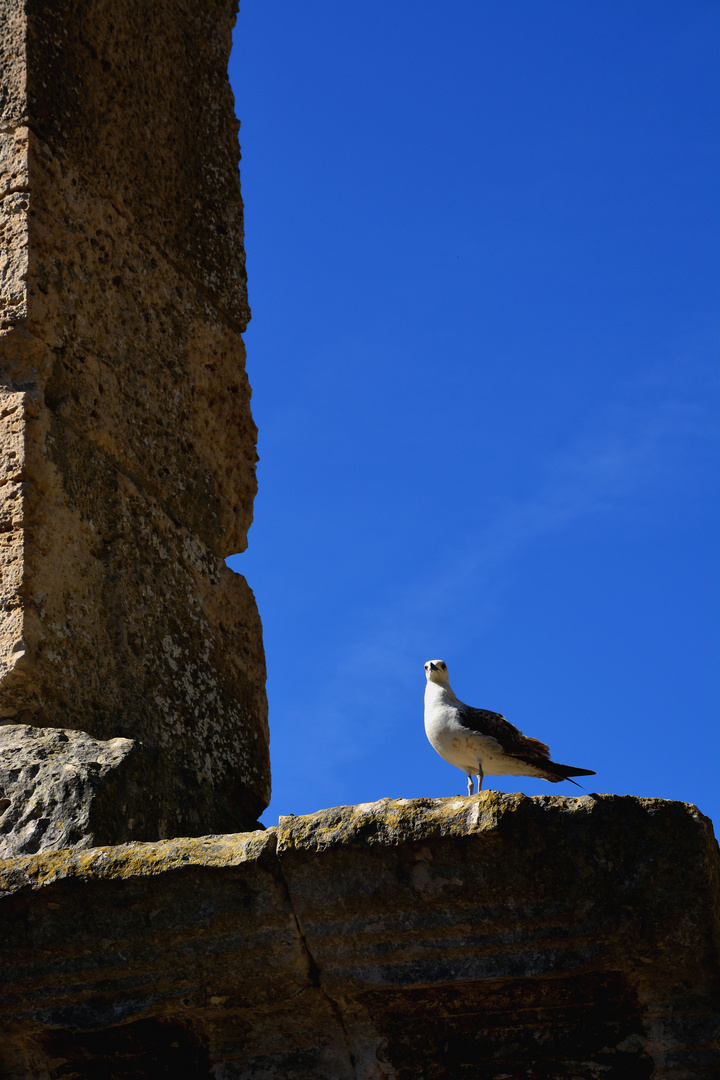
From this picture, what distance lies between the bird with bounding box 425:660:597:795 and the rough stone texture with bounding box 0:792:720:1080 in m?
1.30

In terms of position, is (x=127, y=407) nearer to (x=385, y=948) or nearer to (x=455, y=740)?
(x=455, y=740)

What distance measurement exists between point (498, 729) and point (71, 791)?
1.36 metres

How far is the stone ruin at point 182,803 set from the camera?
94.1 inches

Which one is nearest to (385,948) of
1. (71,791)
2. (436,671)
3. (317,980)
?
(317,980)

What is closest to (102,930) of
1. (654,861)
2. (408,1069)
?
(408,1069)

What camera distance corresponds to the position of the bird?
3.77 meters

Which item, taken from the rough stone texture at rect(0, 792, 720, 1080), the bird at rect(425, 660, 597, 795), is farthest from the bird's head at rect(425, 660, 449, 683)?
the rough stone texture at rect(0, 792, 720, 1080)

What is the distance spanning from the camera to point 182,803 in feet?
10.6

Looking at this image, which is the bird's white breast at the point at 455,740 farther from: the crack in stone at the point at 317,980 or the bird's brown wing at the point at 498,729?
the crack in stone at the point at 317,980

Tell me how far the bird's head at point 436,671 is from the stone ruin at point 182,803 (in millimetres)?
537

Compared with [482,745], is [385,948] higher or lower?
lower

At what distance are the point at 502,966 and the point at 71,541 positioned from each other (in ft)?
5.36

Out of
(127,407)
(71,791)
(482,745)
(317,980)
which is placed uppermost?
(127,407)

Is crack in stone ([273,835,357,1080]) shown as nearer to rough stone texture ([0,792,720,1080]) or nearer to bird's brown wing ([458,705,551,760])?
rough stone texture ([0,792,720,1080])
